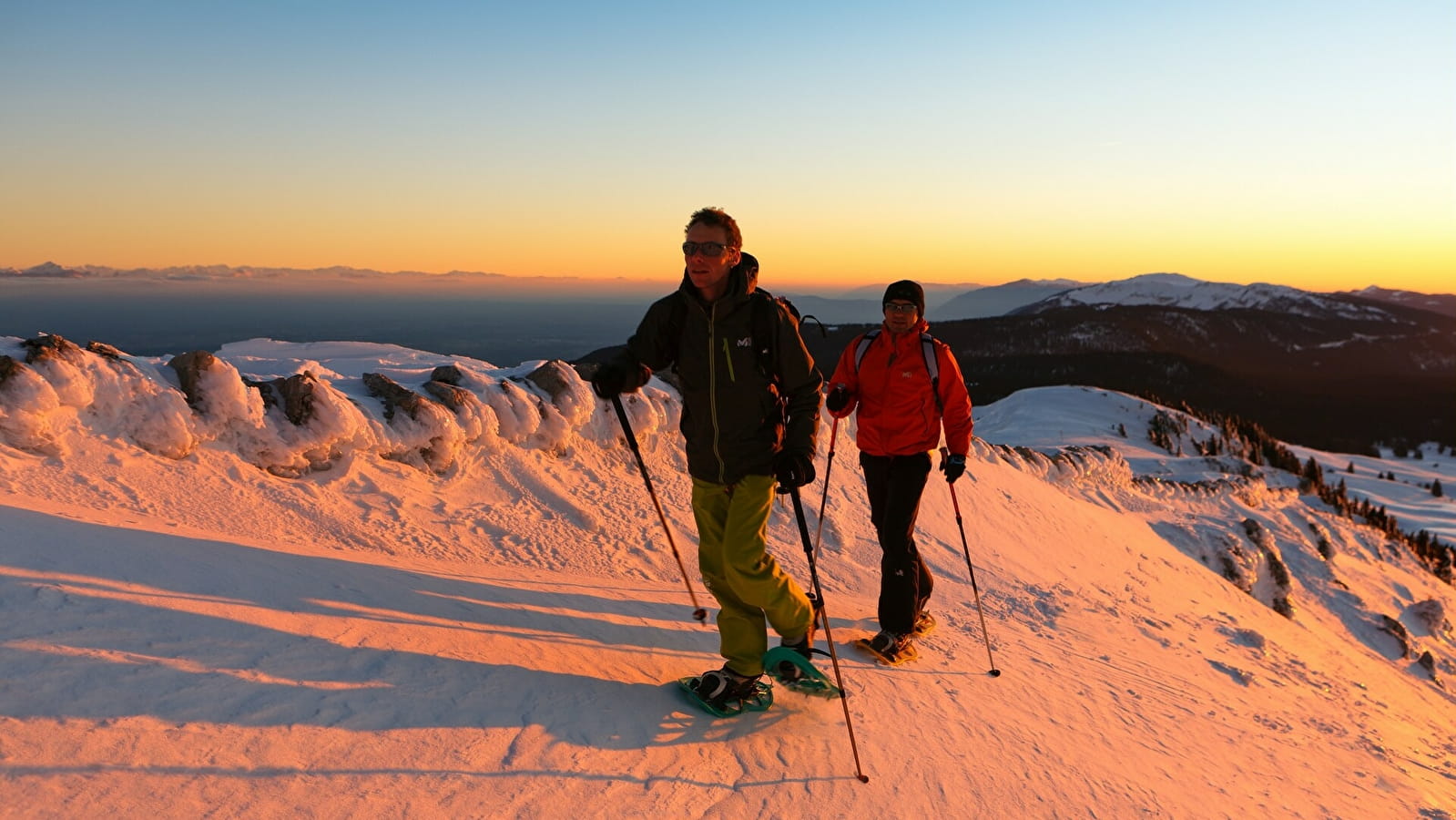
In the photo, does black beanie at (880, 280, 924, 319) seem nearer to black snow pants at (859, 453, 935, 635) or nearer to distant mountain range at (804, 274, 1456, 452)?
black snow pants at (859, 453, 935, 635)

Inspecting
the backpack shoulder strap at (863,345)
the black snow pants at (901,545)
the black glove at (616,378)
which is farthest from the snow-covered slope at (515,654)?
the backpack shoulder strap at (863,345)

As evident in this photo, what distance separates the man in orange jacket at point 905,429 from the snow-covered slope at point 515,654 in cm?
37

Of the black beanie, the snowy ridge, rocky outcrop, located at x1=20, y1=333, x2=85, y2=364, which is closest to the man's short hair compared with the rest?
the black beanie

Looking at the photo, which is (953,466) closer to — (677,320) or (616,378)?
(677,320)

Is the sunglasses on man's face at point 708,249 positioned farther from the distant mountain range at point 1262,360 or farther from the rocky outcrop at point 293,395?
the distant mountain range at point 1262,360

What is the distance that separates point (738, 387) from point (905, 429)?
1763 millimetres

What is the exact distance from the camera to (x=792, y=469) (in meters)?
3.36

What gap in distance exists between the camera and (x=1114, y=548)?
10.0m

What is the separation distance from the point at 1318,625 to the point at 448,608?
1234cm

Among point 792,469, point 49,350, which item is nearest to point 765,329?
point 792,469

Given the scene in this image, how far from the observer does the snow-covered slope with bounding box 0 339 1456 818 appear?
2547mm

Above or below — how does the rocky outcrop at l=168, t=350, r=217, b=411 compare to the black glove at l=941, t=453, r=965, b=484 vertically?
above

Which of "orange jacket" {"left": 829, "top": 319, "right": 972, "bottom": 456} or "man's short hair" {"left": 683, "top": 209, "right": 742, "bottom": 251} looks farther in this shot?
"orange jacket" {"left": 829, "top": 319, "right": 972, "bottom": 456}

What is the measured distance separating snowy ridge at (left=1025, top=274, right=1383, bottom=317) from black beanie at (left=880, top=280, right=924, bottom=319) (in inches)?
6340
